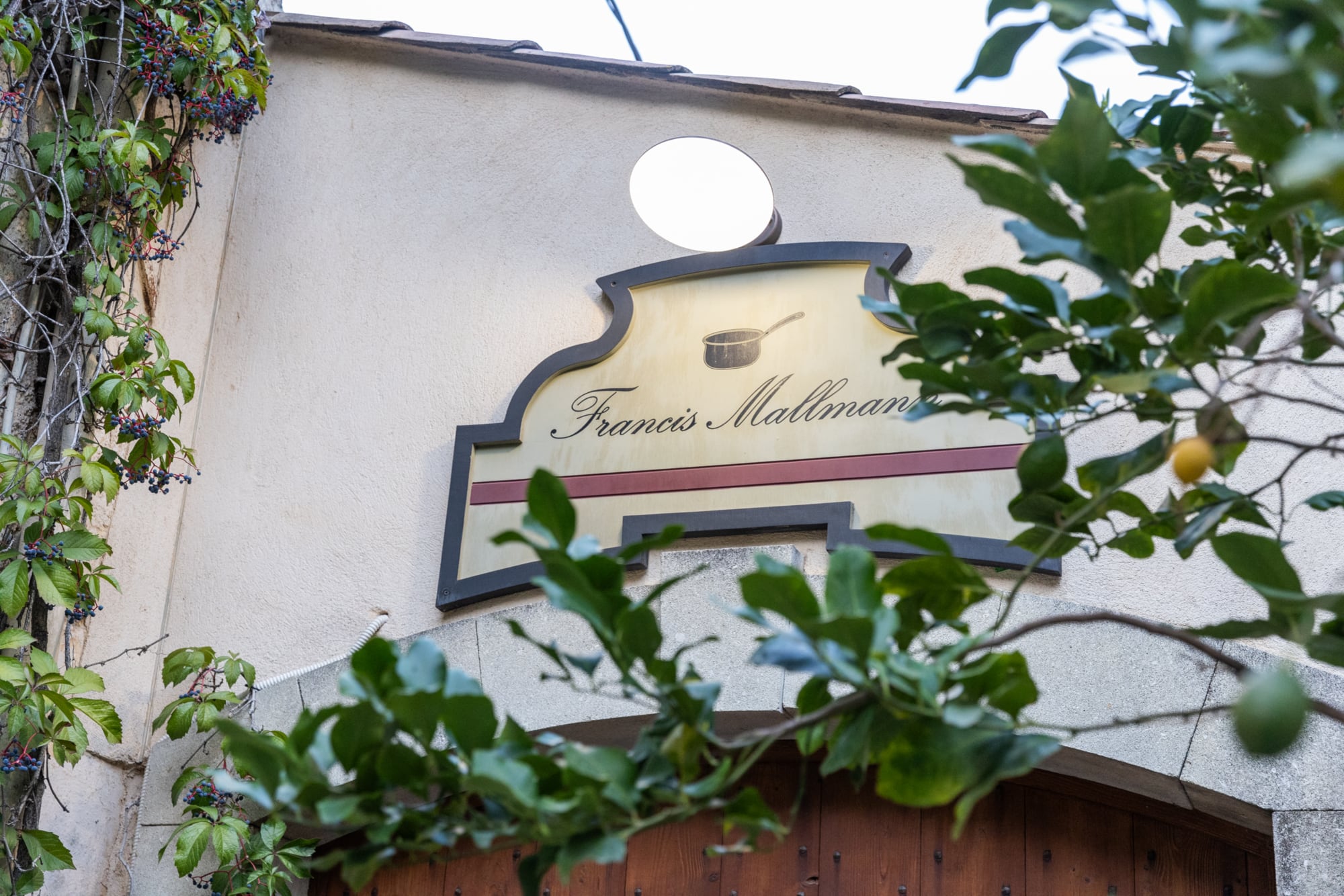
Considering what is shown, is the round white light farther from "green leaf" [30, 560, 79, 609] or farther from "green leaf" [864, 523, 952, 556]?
"green leaf" [864, 523, 952, 556]

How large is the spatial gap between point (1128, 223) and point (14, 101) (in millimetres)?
2132

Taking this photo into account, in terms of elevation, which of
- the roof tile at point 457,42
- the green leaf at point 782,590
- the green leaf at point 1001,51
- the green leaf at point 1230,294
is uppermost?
the roof tile at point 457,42

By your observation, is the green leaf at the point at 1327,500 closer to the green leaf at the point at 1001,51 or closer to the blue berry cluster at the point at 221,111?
the green leaf at the point at 1001,51

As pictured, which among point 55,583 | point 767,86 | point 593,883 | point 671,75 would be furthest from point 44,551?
point 767,86

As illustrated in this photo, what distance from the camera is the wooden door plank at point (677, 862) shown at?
213 cm

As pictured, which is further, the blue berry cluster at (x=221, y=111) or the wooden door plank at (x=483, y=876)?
the blue berry cluster at (x=221, y=111)

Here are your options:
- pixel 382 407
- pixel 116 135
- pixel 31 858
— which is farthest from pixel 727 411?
pixel 31 858

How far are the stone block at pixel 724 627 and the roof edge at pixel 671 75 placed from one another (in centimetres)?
87

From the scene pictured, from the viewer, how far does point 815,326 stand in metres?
2.24

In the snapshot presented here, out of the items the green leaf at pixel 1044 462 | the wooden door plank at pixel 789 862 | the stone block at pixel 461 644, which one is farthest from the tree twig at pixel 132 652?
the green leaf at pixel 1044 462

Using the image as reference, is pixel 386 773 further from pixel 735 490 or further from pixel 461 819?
pixel 735 490

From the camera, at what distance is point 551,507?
75 centimetres

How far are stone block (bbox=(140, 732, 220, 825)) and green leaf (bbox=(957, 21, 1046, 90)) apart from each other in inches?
74.2

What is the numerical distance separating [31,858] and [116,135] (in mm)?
1245
